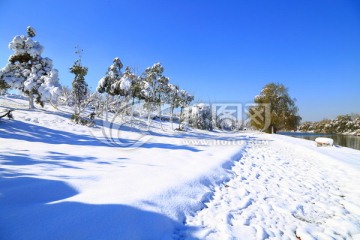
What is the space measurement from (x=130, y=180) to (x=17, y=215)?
7.53 feet

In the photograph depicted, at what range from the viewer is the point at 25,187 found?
3865mm

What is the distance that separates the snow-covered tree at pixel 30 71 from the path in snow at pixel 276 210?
58.7 ft

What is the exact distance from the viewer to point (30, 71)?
18594 mm

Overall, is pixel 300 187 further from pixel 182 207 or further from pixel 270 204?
pixel 182 207

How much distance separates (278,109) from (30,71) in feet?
127

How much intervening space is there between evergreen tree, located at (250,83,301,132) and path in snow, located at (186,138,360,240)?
32.7m

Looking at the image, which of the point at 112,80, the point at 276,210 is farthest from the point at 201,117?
the point at 276,210

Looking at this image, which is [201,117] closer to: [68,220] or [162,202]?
[162,202]

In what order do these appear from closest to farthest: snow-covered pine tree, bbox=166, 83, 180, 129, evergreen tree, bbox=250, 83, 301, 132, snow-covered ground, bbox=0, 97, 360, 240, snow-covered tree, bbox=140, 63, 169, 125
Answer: snow-covered ground, bbox=0, 97, 360, 240
snow-covered tree, bbox=140, 63, 169, 125
snow-covered pine tree, bbox=166, 83, 180, 129
evergreen tree, bbox=250, 83, 301, 132

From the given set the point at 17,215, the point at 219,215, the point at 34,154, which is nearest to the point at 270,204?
the point at 219,215

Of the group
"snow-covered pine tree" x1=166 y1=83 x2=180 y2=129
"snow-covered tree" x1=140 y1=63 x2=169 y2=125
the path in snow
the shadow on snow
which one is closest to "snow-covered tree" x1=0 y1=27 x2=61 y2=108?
"snow-covered tree" x1=140 y1=63 x2=169 y2=125

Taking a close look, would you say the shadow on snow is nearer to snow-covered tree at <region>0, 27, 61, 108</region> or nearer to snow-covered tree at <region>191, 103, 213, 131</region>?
snow-covered tree at <region>0, 27, 61, 108</region>

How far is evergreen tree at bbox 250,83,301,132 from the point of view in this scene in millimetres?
36500

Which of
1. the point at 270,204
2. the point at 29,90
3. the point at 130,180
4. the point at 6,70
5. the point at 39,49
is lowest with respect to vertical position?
the point at 270,204
